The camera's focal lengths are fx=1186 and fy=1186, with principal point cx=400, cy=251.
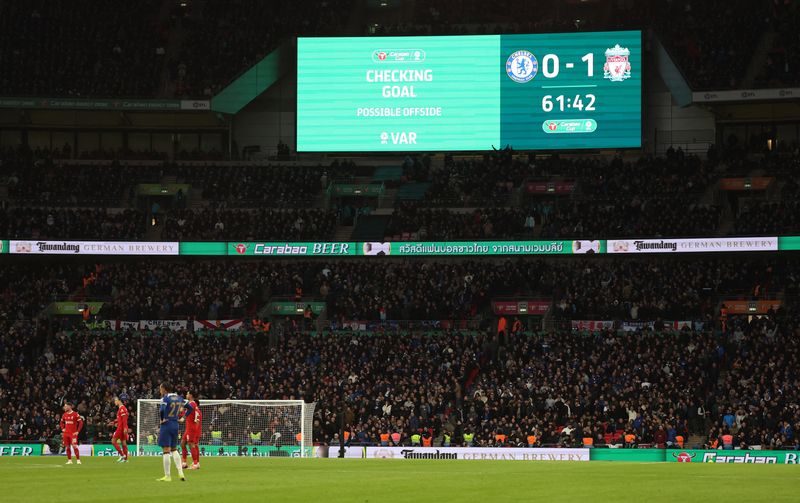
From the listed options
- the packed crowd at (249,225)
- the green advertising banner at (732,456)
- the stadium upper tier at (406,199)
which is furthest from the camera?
the packed crowd at (249,225)

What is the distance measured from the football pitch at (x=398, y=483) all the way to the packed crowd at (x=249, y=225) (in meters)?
23.5

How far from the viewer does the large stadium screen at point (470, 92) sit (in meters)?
53.6

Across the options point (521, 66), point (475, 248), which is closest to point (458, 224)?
point (475, 248)

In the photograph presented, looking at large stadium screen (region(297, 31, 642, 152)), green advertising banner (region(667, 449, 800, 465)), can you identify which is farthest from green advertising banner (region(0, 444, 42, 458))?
green advertising banner (region(667, 449, 800, 465))

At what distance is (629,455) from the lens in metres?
37.8

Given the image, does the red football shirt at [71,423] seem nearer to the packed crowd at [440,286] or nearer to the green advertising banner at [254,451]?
the green advertising banner at [254,451]

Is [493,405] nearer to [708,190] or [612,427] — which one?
[612,427]

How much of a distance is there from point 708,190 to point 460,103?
1182cm

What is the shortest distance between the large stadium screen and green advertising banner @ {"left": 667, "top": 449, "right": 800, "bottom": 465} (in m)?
19.7

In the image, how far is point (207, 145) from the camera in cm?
6091

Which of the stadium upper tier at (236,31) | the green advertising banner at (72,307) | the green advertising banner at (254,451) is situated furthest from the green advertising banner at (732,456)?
the green advertising banner at (72,307)

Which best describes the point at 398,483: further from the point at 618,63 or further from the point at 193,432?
the point at 618,63

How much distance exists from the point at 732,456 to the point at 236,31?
33.8m

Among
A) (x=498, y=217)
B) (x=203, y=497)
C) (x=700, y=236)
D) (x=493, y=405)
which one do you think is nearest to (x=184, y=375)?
(x=493, y=405)
